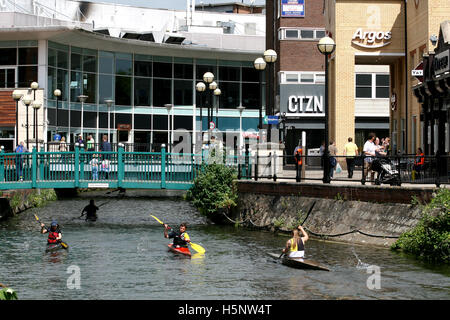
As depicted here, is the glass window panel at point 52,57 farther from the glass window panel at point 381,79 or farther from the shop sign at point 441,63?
the shop sign at point 441,63

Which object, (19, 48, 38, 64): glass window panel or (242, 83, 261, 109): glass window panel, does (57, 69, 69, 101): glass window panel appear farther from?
(242, 83, 261, 109): glass window panel

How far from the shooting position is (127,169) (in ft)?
109

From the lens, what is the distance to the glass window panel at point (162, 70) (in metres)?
63.4

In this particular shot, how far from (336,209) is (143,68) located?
39.8m

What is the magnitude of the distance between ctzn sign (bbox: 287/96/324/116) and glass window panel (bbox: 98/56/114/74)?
1475 cm

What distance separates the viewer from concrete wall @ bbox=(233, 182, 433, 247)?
22.9m

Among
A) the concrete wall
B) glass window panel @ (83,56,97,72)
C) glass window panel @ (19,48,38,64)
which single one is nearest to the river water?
the concrete wall

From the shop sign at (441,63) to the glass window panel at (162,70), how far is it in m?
37.2

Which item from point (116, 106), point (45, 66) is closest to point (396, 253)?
point (45, 66)

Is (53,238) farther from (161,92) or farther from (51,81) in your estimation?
(161,92)

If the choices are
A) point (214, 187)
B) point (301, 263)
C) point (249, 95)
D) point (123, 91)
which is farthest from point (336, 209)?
point (249, 95)

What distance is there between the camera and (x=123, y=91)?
61.7m

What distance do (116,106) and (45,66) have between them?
8492 millimetres

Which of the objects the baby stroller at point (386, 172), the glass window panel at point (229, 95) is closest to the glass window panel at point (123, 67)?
the glass window panel at point (229, 95)
